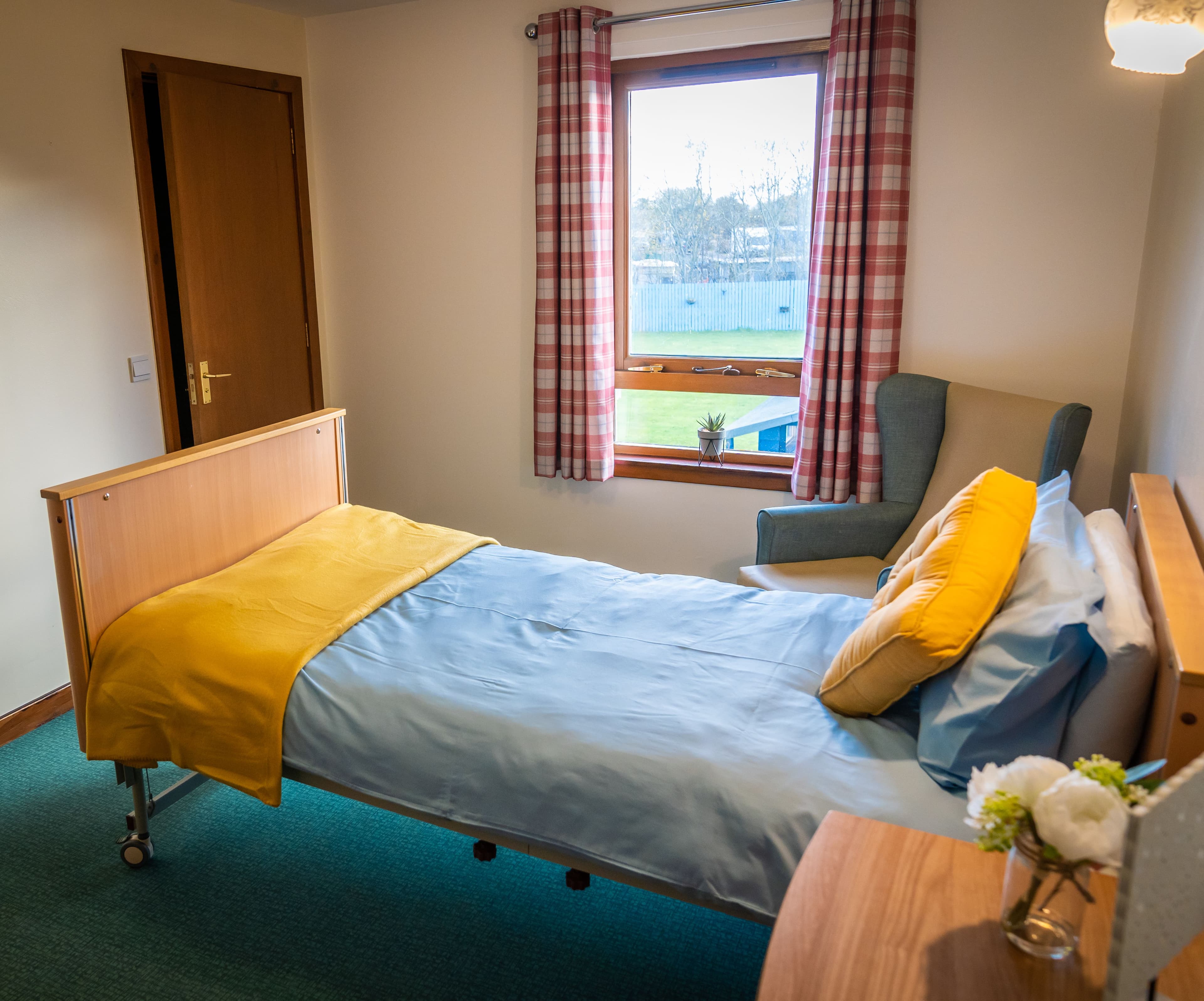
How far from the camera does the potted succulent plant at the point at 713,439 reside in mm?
3621

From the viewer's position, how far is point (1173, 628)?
122 cm

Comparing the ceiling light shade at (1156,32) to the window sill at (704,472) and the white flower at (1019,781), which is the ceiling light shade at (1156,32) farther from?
the window sill at (704,472)

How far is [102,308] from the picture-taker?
3.09 meters

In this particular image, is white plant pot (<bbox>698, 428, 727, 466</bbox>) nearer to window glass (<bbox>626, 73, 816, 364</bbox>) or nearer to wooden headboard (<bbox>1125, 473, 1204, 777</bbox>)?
window glass (<bbox>626, 73, 816, 364</bbox>)

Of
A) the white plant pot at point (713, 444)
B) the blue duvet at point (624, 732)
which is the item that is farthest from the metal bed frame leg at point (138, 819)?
the white plant pot at point (713, 444)

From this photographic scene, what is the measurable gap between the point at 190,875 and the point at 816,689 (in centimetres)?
156

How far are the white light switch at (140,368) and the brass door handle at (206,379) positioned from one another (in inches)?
7.1

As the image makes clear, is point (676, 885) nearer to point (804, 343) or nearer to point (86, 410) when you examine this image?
point (804, 343)

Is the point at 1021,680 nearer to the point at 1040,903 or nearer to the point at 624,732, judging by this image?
the point at 1040,903

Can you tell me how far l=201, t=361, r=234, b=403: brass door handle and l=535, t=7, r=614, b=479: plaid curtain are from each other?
49.0 inches

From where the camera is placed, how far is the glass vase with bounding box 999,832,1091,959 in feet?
3.05

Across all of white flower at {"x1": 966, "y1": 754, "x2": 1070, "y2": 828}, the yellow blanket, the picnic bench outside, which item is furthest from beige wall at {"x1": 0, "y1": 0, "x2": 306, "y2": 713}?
white flower at {"x1": 966, "y1": 754, "x2": 1070, "y2": 828}

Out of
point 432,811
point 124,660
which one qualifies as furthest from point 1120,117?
point 124,660

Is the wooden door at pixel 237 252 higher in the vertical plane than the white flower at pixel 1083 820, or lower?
higher
